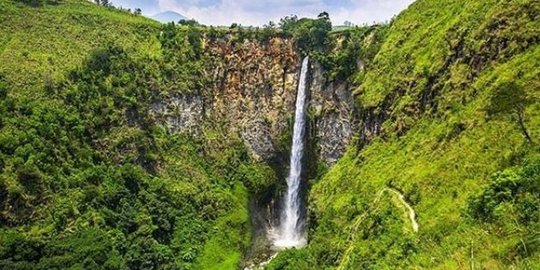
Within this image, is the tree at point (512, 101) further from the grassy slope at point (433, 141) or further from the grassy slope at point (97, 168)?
the grassy slope at point (97, 168)

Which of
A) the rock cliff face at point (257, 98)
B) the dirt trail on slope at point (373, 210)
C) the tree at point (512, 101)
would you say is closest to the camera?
the tree at point (512, 101)

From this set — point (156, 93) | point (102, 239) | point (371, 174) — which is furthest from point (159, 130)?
point (371, 174)

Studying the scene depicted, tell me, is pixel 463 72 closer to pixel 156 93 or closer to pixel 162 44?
pixel 156 93

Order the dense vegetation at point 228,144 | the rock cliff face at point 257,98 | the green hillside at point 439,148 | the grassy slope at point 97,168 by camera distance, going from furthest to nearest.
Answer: the rock cliff face at point 257,98, the grassy slope at point 97,168, the dense vegetation at point 228,144, the green hillside at point 439,148

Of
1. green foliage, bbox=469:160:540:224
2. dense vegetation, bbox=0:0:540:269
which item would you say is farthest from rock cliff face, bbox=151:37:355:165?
green foliage, bbox=469:160:540:224

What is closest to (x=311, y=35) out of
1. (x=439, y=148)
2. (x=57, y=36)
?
(x=57, y=36)

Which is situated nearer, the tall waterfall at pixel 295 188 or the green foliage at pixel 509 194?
the green foliage at pixel 509 194

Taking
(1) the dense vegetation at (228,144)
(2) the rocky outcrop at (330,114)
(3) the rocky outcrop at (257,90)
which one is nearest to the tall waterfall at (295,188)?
(3) the rocky outcrop at (257,90)
